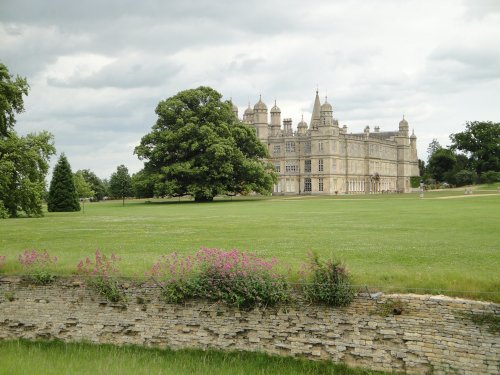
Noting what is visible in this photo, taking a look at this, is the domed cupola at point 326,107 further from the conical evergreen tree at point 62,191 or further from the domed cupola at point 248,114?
the conical evergreen tree at point 62,191

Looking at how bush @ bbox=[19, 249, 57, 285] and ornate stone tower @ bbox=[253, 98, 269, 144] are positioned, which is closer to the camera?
bush @ bbox=[19, 249, 57, 285]

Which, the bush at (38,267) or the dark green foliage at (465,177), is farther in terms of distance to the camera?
the dark green foliage at (465,177)

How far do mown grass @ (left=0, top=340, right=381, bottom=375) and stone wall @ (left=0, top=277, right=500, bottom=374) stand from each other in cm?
22

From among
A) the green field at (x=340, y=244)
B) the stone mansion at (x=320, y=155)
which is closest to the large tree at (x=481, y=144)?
the stone mansion at (x=320, y=155)

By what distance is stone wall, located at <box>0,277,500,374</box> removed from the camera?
10.2m

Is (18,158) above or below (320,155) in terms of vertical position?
below

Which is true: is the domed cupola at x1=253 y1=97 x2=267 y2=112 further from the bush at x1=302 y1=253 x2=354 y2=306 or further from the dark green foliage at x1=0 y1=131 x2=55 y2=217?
the bush at x1=302 y1=253 x2=354 y2=306

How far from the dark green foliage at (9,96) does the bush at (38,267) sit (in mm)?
11750

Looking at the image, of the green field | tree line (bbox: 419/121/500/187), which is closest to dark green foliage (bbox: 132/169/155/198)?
the green field

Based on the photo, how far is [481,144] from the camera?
3772 inches

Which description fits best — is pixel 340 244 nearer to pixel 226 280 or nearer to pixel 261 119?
pixel 226 280

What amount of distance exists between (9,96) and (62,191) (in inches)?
727

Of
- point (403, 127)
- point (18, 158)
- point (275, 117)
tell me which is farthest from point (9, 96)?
point (403, 127)

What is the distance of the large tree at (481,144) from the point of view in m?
93.8
